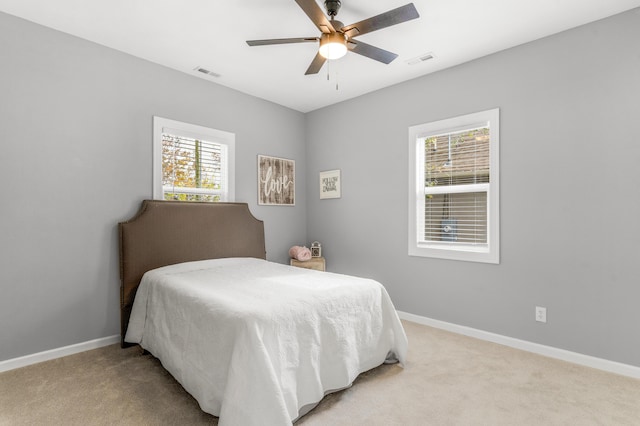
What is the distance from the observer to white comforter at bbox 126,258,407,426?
5.05 feet

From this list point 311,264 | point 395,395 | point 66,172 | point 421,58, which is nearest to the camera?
point 395,395

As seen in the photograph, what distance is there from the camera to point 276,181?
423 centimetres

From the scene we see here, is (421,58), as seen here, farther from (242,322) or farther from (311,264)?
(242,322)

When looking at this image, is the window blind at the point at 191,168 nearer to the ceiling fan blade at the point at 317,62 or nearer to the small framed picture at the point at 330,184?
the small framed picture at the point at 330,184

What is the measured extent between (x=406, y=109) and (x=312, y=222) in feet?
6.41

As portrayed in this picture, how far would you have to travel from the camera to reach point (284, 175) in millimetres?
4352

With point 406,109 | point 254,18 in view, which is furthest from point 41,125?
point 406,109

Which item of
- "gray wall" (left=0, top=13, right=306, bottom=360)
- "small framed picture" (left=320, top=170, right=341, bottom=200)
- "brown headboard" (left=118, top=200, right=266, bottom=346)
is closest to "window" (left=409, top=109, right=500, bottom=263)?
"small framed picture" (left=320, top=170, right=341, bottom=200)

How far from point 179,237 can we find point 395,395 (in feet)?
7.68

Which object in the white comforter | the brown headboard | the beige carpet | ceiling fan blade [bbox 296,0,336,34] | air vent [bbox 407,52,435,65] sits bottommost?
the beige carpet

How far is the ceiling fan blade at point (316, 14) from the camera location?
1786 mm

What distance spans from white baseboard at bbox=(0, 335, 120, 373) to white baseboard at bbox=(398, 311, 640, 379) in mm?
2956

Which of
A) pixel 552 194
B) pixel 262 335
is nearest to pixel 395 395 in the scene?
pixel 262 335

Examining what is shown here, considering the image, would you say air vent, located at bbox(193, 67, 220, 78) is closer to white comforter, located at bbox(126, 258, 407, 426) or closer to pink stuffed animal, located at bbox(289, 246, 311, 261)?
white comforter, located at bbox(126, 258, 407, 426)
